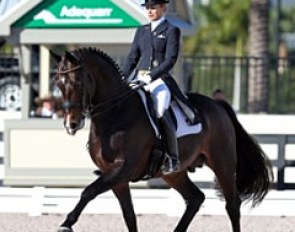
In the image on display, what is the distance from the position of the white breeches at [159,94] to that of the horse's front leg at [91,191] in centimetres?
92

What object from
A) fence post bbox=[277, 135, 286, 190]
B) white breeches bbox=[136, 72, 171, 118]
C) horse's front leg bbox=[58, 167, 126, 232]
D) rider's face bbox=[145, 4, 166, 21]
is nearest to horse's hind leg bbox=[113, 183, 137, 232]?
horse's front leg bbox=[58, 167, 126, 232]

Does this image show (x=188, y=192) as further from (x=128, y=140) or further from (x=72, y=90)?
(x=72, y=90)

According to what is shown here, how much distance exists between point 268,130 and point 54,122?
3.78 meters

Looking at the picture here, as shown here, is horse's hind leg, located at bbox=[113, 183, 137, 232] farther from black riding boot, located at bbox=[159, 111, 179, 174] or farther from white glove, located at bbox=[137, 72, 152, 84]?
white glove, located at bbox=[137, 72, 152, 84]

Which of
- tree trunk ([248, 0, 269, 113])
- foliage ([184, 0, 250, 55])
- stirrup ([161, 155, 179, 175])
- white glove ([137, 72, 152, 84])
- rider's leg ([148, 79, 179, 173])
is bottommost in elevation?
foliage ([184, 0, 250, 55])

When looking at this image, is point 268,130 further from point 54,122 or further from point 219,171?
point 219,171

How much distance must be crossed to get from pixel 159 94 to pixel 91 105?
2.86ft

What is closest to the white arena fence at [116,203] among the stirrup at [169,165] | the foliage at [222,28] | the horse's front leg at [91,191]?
the stirrup at [169,165]

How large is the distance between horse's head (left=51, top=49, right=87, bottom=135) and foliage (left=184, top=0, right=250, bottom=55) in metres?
39.6

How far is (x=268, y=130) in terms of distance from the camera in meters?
17.8

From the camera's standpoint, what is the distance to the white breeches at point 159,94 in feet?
33.6

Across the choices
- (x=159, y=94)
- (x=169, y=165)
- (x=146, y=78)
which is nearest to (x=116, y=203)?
(x=169, y=165)

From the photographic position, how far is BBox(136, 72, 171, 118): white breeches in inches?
403

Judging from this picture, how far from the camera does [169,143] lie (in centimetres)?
1033
